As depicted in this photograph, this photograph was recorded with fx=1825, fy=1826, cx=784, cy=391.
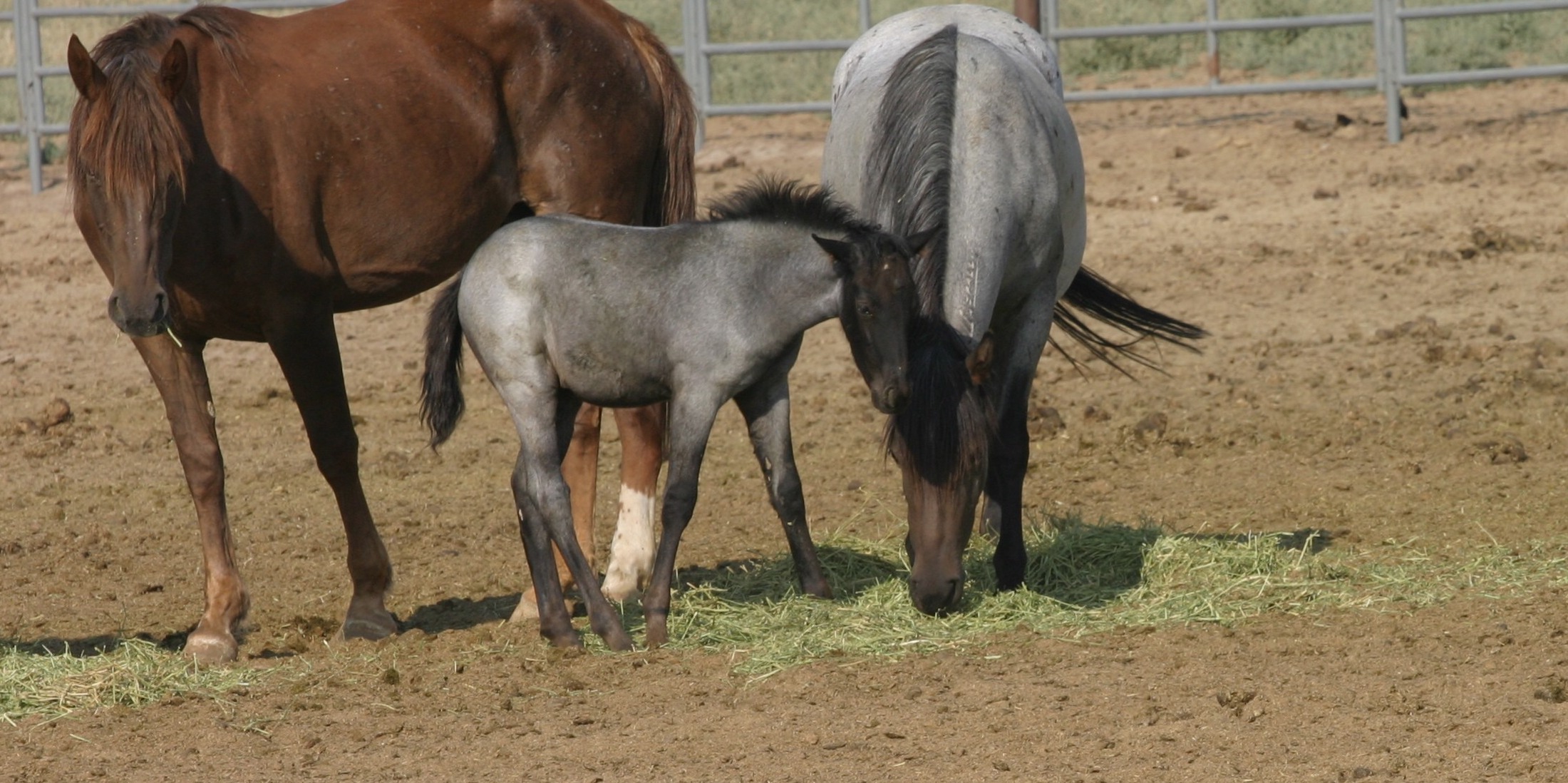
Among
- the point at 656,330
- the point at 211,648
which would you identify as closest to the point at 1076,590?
the point at 656,330

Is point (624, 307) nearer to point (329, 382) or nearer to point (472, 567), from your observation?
point (329, 382)

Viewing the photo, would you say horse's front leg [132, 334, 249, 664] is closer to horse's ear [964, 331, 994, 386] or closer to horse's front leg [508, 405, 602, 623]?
horse's front leg [508, 405, 602, 623]

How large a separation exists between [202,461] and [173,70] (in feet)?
3.60

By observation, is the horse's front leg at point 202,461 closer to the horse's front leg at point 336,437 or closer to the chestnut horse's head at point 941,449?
the horse's front leg at point 336,437

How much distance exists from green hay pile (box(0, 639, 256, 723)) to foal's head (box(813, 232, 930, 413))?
180cm

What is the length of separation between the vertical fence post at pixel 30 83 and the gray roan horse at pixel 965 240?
8.25m

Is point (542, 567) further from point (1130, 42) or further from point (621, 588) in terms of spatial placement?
point (1130, 42)

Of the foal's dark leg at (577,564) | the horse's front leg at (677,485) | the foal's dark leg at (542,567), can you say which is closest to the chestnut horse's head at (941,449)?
the horse's front leg at (677,485)

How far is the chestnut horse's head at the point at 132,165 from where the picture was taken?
15.0ft

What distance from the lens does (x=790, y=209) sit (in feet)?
15.6

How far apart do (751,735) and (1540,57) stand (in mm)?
12430

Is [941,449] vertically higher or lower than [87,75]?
lower

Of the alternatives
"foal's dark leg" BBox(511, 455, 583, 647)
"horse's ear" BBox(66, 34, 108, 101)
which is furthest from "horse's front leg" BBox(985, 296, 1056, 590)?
"horse's ear" BBox(66, 34, 108, 101)

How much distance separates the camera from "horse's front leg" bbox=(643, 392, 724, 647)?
15.4 ft
